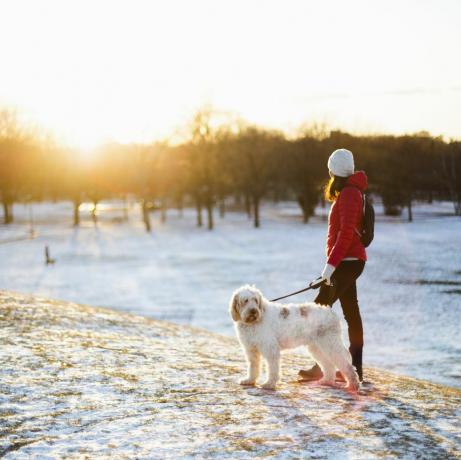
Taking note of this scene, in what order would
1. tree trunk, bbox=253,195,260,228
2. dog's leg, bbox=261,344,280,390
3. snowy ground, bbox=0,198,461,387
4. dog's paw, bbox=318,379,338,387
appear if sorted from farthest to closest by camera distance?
tree trunk, bbox=253,195,260,228
snowy ground, bbox=0,198,461,387
dog's paw, bbox=318,379,338,387
dog's leg, bbox=261,344,280,390

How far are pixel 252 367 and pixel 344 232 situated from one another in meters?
1.82

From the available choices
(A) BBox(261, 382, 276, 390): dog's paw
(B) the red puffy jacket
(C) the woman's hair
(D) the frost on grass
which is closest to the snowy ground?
(D) the frost on grass

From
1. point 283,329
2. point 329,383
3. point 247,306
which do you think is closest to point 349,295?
point 283,329

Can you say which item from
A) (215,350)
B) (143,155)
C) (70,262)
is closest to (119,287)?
(70,262)

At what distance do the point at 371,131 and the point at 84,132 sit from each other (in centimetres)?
4571

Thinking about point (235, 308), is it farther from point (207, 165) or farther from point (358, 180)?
point (207, 165)

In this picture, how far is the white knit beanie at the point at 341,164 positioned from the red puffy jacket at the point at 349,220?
0.27 ft

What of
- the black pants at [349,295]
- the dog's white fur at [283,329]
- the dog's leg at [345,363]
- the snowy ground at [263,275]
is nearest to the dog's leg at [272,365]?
the dog's white fur at [283,329]

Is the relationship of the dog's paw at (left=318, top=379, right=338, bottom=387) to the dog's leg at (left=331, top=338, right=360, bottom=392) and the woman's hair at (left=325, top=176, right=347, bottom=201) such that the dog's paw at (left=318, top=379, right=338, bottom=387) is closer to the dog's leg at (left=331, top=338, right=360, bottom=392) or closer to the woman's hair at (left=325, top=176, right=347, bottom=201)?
the dog's leg at (left=331, top=338, right=360, bottom=392)

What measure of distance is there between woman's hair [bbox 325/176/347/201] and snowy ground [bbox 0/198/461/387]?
5.78 m

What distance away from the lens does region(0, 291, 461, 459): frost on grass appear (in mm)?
5016

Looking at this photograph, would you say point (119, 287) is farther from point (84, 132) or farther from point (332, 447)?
point (84, 132)

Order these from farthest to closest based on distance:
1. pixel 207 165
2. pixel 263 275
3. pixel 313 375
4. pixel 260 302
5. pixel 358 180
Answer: pixel 207 165 → pixel 263 275 → pixel 313 375 → pixel 358 180 → pixel 260 302

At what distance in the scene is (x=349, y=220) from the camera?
6477 mm
